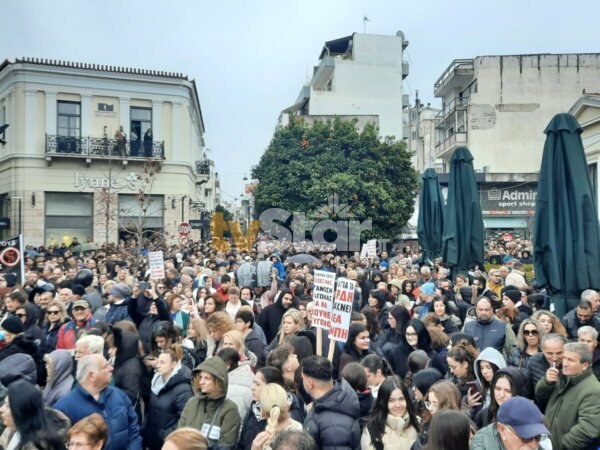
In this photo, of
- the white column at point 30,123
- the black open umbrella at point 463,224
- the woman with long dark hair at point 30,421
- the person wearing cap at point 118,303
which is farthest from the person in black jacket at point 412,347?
the white column at point 30,123

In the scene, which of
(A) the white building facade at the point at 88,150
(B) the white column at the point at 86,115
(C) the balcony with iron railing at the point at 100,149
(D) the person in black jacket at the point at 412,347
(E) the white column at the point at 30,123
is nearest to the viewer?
(D) the person in black jacket at the point at 412,347

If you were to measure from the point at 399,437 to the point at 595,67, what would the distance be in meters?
45.1

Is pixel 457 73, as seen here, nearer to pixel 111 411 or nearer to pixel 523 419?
pixel 111 411

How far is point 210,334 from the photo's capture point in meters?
7.00

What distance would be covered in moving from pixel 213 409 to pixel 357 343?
100 inches

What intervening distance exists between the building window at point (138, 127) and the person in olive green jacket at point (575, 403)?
31.4 m

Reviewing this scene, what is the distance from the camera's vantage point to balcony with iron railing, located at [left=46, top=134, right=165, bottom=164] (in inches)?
1258

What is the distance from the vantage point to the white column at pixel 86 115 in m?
32.5

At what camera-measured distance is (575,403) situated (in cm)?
462

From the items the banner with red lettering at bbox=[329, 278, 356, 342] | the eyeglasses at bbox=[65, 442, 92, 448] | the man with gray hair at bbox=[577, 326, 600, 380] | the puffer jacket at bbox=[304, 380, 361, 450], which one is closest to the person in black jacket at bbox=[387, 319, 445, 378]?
the banner with red lettering at bbox=[329, 278, 356, 342]

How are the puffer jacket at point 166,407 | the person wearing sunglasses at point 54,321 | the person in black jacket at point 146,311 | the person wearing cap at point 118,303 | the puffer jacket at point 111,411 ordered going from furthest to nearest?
the person wearing cap at point 118,303
the person in black jacket at point 146,311
the person wearing sunglasses at point 54,321
the puffer jacket at point 166,407
the puffer jacket at point 111,411

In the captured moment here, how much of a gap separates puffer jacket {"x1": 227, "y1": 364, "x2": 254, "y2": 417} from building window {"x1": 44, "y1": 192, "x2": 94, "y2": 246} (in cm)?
2907

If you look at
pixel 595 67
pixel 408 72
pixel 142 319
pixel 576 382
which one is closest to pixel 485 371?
pixel 576 382

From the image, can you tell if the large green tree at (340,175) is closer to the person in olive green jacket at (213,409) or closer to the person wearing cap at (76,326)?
the person wearing cap at (76,326)
